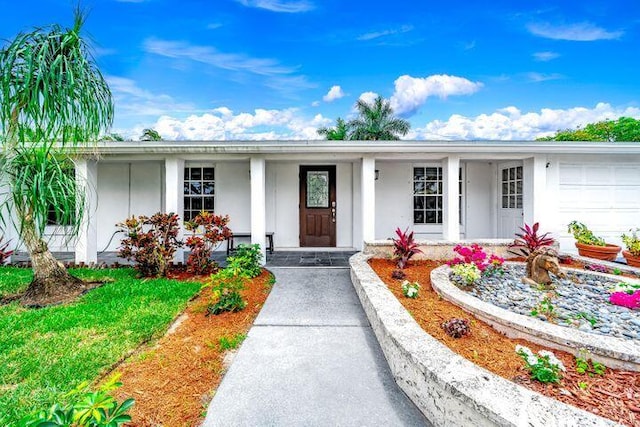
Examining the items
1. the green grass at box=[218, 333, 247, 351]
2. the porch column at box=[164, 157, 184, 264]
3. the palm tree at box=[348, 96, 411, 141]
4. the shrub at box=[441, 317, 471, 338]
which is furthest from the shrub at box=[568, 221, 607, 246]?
the palm tree at box=[348, 96, 411, 141]

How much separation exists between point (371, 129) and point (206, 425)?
18.7 meters

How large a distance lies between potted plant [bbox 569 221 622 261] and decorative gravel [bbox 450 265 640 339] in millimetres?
1666

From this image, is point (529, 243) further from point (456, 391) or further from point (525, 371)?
point (456, 391)

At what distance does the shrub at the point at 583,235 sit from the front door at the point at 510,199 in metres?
0.94

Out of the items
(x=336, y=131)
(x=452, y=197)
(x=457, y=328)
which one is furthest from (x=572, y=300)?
(x=336, y=131)

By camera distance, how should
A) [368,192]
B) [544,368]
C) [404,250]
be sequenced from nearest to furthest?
[544,368]
[404,250]
[368,192]

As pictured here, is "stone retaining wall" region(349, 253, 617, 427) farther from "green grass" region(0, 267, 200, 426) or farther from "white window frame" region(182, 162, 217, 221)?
"white window frame" region(182, 162, 217, 221)

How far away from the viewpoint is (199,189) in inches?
305

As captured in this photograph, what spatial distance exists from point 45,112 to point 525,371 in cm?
560

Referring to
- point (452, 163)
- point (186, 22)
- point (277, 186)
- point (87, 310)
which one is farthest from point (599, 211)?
point (186, 22)

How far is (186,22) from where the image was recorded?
28.5 feet

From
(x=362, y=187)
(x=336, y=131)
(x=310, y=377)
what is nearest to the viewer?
(x=310, y=377)

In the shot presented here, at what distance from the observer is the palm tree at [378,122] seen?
18.8 m

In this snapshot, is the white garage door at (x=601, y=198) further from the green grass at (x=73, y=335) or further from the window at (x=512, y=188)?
the green grass at (x=73, y=335)
